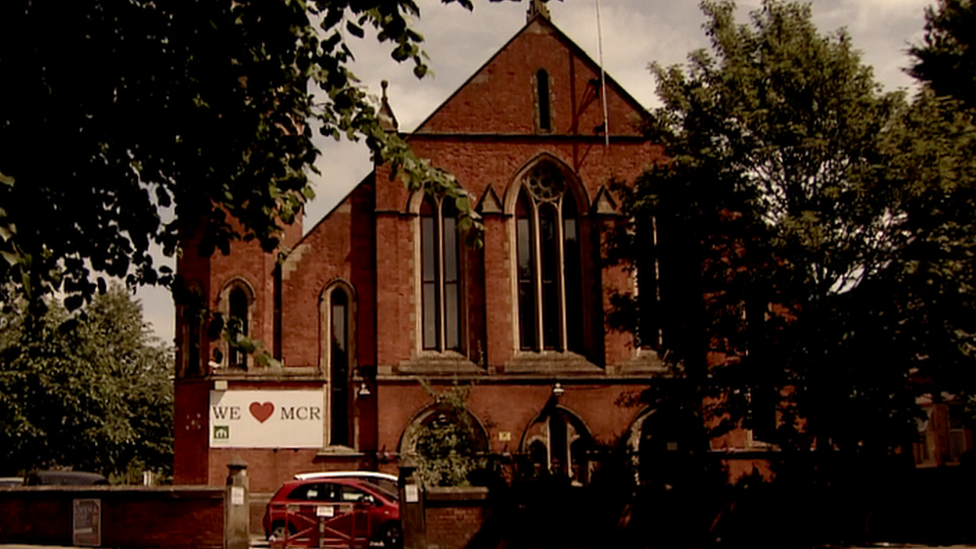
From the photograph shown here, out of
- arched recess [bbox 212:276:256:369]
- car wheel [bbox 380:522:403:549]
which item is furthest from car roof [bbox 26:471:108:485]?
car wheel [bbox 380:522:403:549]

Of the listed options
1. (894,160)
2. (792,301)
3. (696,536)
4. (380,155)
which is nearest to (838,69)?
(894,160)

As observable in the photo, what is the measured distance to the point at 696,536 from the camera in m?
20.1

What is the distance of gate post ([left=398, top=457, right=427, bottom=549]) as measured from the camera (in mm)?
18938

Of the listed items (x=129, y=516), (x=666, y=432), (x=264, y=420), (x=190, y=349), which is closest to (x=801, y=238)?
(x=666, y=432)

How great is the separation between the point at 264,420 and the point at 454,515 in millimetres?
8775

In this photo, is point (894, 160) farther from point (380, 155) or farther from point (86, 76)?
point (86, 76)

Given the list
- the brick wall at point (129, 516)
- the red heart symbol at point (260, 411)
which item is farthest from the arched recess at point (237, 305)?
the brick wall at point (129, 516)

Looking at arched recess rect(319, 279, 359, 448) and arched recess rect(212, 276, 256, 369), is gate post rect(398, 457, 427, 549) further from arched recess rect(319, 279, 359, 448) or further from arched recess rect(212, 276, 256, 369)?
arched recess rect(212, 276, 256, 369)

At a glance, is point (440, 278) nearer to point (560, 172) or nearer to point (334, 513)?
point (560, 172)

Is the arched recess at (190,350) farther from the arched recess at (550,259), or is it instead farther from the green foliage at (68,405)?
the green foliage at (68,405)

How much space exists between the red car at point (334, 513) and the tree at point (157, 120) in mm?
11705

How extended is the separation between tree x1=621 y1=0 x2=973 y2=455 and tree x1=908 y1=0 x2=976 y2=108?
10.4 metres

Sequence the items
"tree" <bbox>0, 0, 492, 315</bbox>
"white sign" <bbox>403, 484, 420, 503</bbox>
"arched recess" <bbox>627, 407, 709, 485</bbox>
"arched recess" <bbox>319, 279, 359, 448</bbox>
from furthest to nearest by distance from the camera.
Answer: "arched recess" <bbox>319, 279, 359, 448</bbox>
"arched recess" <bbox>627, 407, 709, 485</bbox>
"white sign" <bbox>403, 484, 420, 503</bbox>
"tree" <bbox>0, 0, 492, 315</bbox>

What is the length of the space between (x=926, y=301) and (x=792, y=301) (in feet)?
7.17
